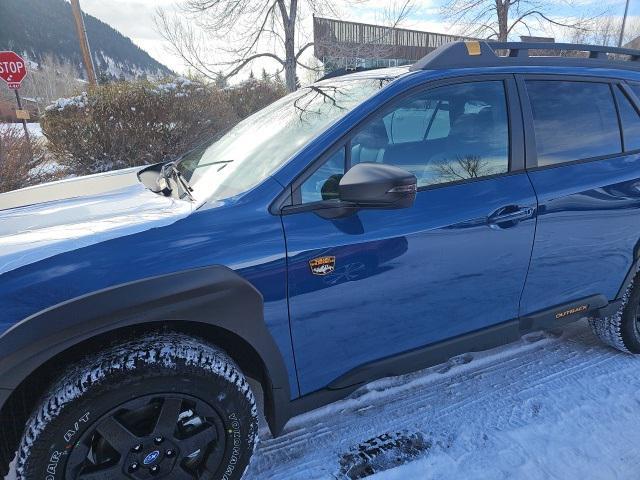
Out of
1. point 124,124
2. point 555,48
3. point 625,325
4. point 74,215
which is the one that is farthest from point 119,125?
point 625,325

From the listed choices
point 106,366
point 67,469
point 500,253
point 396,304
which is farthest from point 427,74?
point 67,469

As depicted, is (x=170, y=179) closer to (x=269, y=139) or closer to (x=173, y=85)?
(x=269, y=139)

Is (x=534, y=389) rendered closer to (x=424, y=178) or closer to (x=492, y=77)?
(x=424, y=178)

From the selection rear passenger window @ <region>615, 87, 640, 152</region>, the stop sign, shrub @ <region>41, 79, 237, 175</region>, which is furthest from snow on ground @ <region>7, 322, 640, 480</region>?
the stop sign

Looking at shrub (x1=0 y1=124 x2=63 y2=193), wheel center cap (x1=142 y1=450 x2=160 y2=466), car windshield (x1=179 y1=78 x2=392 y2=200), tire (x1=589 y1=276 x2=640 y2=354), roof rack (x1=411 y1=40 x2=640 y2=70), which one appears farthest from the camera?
shrub (x1=0 y1=124 x2=63 y2=193)

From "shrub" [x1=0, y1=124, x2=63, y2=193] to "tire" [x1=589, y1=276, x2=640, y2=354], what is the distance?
284 inches

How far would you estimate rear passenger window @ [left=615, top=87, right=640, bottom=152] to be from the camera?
2611 millimetres

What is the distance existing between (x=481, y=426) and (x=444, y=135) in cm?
153

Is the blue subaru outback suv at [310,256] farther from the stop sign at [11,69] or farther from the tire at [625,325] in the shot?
the stop sign at [11,69]

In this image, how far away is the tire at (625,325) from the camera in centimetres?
280

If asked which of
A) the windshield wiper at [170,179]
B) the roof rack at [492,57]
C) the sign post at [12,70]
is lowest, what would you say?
the windshield wiper at [170,179]

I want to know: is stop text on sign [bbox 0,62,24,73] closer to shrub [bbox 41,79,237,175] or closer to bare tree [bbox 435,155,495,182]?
shrub [bbox 41,79,237,175]

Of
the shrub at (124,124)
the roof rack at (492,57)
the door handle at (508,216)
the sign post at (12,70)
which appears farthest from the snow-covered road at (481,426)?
the sign post at (12,70)

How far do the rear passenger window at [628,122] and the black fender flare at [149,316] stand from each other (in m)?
2.37
